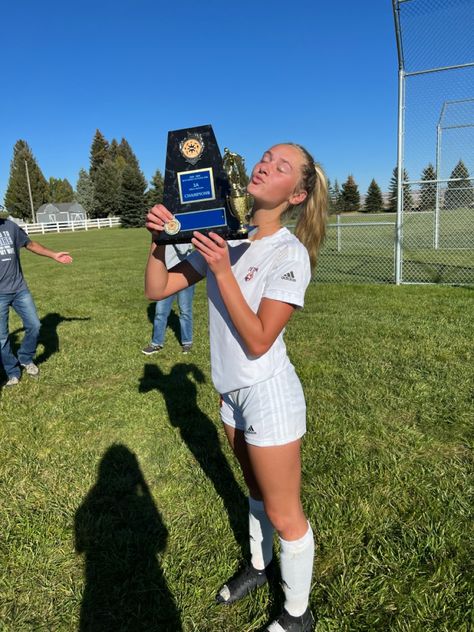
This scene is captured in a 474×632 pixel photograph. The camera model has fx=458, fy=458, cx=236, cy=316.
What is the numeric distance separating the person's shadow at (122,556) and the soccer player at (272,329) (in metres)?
0.68

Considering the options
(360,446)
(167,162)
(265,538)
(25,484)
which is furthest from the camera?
(360,446)

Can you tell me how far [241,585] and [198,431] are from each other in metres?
1.71

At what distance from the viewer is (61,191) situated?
9825cm

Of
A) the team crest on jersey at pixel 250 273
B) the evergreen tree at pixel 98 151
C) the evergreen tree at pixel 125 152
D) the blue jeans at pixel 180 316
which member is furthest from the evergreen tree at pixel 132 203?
the team crest on jersey at pixel 250 273

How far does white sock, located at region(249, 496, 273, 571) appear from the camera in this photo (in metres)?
2.18

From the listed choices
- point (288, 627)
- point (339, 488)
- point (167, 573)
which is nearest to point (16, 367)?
point (167, 573)

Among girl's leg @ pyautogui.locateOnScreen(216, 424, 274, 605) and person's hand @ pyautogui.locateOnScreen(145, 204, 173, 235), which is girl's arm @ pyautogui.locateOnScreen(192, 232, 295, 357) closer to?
person's hand @ pyautogui.locateOnScreen(145, 204, 173, 235)

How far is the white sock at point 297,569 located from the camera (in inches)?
72.6

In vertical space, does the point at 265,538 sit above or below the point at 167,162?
below

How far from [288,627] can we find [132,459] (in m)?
1.88

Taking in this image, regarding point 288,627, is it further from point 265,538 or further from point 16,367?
point 16,367

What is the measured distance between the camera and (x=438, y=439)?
140 inches

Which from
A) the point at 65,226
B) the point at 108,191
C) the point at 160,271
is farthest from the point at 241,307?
the point at 108,191

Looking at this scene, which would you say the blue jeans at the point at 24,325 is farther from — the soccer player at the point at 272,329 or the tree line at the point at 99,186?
the tree line at the point at 99,186
